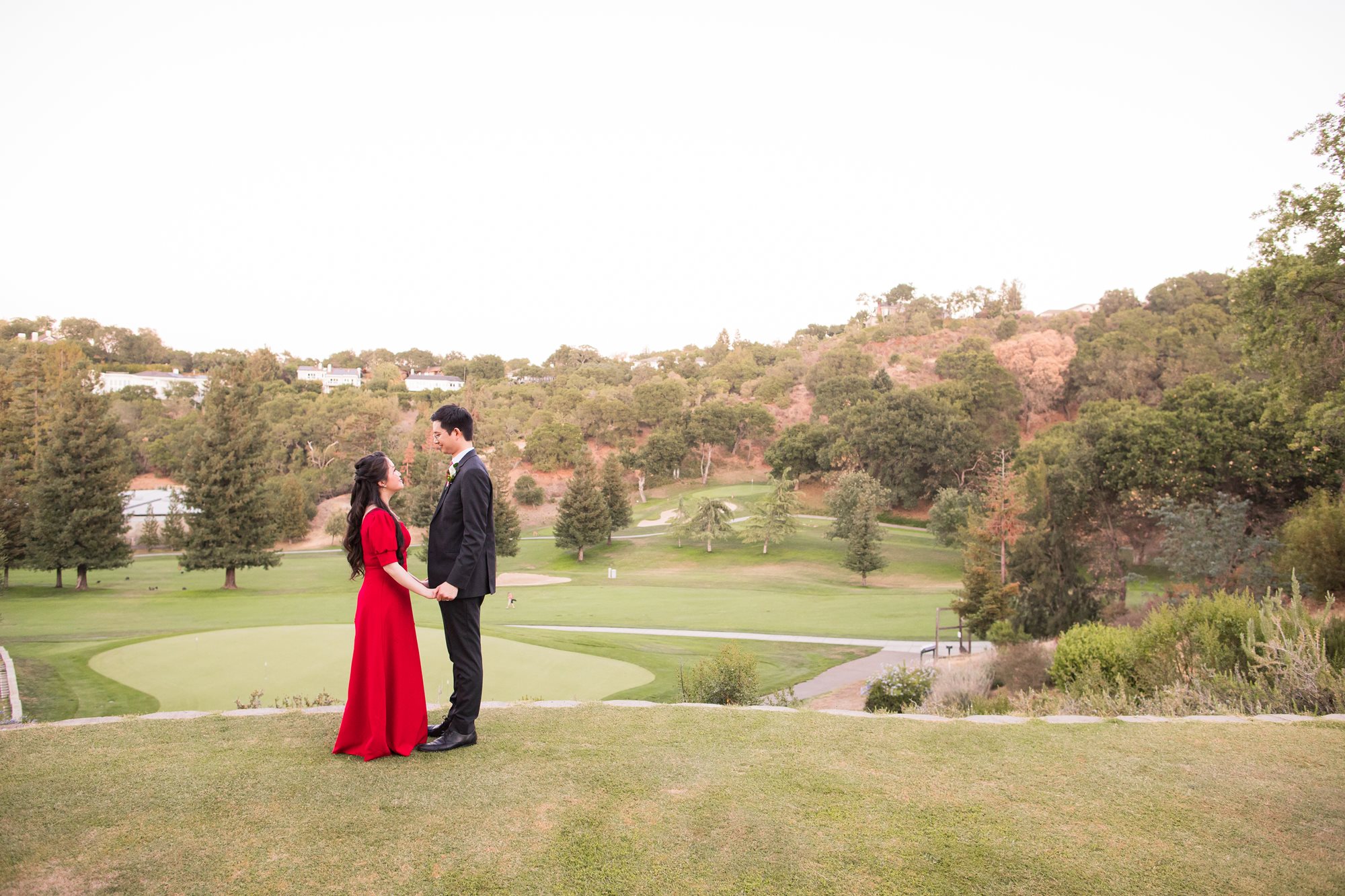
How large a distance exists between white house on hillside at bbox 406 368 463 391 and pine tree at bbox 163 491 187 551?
51490 mm

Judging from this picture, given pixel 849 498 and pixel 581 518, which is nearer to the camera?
pixel 581 518

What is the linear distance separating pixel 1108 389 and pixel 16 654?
6968 centimetres

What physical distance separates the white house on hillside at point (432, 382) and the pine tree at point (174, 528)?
5149cm

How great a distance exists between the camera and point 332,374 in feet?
387

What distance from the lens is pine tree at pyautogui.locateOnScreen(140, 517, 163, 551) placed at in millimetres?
46719

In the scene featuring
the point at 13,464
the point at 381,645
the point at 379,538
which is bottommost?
the point at 381,645

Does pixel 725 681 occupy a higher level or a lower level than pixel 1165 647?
lower

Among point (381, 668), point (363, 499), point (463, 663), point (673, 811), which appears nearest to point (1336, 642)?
point (673, 811)

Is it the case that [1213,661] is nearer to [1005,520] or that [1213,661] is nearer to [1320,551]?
[1320,551]

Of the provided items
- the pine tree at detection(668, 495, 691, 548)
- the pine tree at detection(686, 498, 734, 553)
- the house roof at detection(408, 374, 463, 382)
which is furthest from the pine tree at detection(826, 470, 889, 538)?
the house roof at detection(408, 374, 463, 382)

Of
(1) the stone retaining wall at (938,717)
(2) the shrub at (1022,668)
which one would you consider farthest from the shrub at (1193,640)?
(2) the shrub at (1022,668)

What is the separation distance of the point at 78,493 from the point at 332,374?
310ft

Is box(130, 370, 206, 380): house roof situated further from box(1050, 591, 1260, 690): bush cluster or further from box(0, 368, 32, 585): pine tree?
box(1050, 591, 1260, 690): bush cluster

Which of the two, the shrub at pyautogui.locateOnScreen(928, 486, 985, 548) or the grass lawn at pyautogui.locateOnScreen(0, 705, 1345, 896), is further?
the shrub at pyautogui.locateOnScreen(928, 486, 985, 548)
